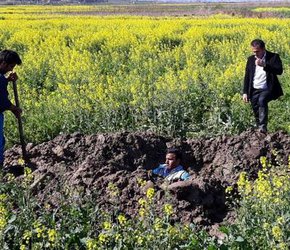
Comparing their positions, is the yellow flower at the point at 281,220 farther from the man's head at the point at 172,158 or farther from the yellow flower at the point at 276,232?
the man's head at the point at 172,158

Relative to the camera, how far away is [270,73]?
8.70m

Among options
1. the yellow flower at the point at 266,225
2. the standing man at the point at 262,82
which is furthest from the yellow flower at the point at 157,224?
the standing man at the point at 262,82

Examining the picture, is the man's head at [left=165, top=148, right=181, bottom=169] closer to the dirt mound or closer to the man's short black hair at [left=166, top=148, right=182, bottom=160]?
the man's short black hair at [left=166, top=148, right=182, bottom=160]

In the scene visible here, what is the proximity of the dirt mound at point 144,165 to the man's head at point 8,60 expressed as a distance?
1.13 m

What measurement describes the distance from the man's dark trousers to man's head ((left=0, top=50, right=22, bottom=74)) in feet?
12.0

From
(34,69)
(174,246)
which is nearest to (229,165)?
(174,246)

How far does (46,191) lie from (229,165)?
2281 mm

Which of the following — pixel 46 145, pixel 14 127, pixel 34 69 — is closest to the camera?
pixel 46 145

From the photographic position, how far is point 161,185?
20.5ft

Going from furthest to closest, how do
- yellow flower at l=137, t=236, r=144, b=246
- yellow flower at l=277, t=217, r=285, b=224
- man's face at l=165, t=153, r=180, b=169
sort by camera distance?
man's face at l=165, t=153, r=180, b=169
yellow flower at l=137, t=236, r=144, b=246
yellow flower at l=277, t=217, r=285, b=224

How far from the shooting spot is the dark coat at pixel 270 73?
8445mm

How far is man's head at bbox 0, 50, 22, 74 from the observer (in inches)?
286

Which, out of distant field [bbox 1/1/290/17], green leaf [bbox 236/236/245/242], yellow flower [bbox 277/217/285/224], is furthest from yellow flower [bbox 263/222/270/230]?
distant field [bbox 1/1/290/17]

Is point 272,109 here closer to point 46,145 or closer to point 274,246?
point 46,145
